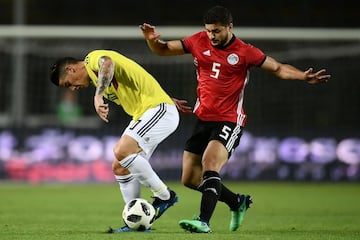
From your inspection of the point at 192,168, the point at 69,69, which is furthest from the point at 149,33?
the point at 192,168

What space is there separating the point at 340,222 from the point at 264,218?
3.43ft

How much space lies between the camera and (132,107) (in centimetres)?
824

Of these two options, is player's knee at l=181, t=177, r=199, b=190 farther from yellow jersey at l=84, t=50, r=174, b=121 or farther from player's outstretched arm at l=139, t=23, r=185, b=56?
player's outstretched arm at l=139, t=23, r=185, b=56

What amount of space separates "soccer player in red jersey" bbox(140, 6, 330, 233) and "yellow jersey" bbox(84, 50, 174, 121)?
1.81 feet

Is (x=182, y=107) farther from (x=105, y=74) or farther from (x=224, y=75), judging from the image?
(x=105, y=74)

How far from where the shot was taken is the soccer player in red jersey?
322 inches

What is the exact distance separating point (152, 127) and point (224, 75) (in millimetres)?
1009

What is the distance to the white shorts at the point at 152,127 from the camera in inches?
313

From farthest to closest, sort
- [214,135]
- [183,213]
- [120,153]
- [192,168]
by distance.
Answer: [183,213] < [192,168] < [214,135] < [120,153]

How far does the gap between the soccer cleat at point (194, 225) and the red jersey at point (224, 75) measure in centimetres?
123

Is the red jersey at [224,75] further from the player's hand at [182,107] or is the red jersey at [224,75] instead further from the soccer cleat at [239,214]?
the soccer cleat at [239,214]

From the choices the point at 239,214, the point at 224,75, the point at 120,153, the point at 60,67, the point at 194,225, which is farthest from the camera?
the point at 239,214

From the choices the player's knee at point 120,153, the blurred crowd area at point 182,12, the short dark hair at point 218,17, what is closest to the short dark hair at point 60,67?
the player's knee at point 120,153

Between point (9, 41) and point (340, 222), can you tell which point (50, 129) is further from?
point (340, 222)
